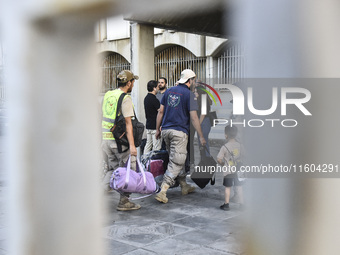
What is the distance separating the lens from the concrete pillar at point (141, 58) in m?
7.84

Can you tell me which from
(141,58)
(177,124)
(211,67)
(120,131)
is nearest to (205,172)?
(177,124)

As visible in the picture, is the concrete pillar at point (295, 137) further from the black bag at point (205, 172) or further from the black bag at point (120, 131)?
the black bag at point (205, 172)

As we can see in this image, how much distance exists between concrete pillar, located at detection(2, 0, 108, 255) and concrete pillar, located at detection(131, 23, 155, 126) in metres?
7.03

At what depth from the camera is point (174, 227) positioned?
443 cm

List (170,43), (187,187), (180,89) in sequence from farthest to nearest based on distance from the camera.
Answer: (170,43) → (187,187) → (180,89)

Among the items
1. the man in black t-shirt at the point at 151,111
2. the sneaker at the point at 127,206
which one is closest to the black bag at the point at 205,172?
the sneaker at the point at 127,206

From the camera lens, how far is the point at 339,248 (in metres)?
0.59

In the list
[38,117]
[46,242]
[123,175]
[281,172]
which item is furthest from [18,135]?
[123,175]

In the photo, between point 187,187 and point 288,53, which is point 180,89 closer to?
point 187,187

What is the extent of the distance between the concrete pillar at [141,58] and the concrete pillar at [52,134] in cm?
703

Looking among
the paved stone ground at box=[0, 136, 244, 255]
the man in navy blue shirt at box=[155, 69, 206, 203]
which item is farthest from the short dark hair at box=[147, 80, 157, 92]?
the paved stone ground at box=[0, 136, 244, 255]

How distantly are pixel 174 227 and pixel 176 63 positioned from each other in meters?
11.0

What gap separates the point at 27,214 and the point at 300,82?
58 cm

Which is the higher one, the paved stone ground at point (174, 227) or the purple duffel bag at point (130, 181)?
the purple duffel bag at point (130, 181)
